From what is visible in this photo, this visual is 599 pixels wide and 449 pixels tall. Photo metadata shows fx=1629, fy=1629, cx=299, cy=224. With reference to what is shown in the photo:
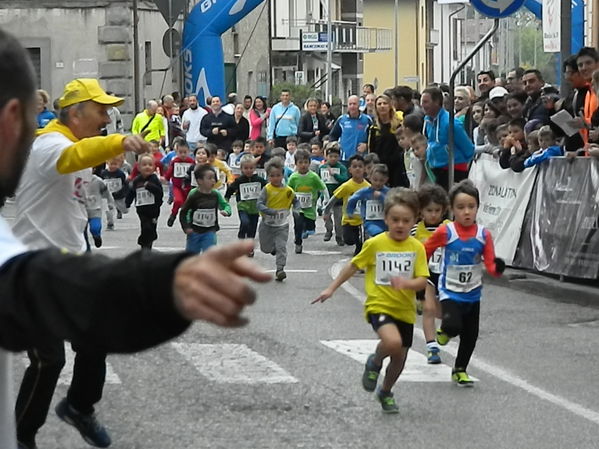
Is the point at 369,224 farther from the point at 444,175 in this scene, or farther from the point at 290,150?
the point at 290,150

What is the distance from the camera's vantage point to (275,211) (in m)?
17.6

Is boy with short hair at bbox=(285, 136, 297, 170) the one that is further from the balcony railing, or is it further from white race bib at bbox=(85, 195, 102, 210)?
the balcony railing

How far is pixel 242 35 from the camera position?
58094 mm

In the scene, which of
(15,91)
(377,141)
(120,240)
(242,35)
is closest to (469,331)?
(15,91)

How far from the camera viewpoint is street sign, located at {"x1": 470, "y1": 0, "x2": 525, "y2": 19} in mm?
16094

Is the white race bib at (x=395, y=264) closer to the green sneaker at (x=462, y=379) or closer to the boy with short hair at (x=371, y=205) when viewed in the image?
the green sneaker at (x=462, y=379)

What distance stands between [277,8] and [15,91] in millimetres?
70220

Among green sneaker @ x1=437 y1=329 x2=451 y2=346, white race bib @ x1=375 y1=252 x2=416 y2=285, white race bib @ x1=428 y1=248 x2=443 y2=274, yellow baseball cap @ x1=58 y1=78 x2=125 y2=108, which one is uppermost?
yellow baseball cap @ x1=58 y1=78 x2=125 y2=108

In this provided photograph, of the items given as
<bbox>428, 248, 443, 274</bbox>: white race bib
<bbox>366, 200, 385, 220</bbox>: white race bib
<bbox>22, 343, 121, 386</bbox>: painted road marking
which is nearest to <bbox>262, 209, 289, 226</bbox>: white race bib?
<bbox>366, 200, 385, 220</bbox>: white race bib

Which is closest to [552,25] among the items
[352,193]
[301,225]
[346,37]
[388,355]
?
[352,193]

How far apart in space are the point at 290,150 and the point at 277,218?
34.8 ft

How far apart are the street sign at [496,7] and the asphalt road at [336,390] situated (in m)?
3.66

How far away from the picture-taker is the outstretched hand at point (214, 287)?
7.39 ft

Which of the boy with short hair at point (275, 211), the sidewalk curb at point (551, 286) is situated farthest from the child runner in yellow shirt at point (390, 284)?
the boy with short hair at point (275, 211)
